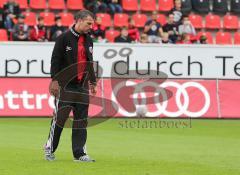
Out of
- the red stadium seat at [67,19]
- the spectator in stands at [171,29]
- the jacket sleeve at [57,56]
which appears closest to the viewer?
the jacket sleeve at [57,56]

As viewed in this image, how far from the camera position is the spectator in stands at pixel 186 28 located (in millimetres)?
27484

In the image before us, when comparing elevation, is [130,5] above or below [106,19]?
above

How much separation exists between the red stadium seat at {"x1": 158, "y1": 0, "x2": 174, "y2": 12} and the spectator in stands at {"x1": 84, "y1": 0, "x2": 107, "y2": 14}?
2.83 m

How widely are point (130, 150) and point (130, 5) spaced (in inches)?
683

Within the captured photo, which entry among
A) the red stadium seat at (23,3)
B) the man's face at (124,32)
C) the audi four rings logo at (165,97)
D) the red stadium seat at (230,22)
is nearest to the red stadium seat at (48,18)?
the red stadium seat at (23,3)

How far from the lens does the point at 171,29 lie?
2725 centimetres

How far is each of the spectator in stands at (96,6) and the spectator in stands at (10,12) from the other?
2.88 metres

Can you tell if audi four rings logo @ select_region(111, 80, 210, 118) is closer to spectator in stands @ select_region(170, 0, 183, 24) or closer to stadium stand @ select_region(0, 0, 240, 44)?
stadium stand @ select_region(0, 0, 240, 44)

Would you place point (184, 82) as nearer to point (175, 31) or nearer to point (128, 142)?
point (175, 31)

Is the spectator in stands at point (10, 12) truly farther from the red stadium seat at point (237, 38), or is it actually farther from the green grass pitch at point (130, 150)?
the red stadium seat at point (237, 38)

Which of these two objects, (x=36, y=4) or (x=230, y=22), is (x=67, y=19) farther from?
(x=230, y=22)

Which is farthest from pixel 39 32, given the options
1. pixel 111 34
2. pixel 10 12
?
pixel 111 34

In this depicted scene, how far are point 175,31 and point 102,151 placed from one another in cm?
1411

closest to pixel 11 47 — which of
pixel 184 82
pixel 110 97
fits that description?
pixel 110 97
